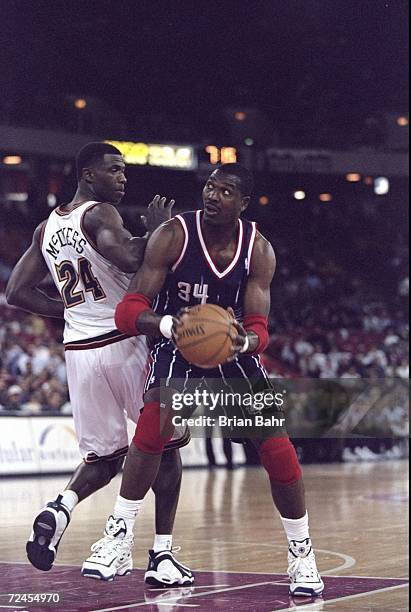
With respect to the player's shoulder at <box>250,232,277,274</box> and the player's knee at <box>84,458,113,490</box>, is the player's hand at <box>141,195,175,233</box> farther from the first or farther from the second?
the player's knee at <box>84,458,113,490</box>

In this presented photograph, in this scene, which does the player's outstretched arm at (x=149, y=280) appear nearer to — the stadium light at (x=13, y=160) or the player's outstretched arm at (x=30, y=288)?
the player's outstretched arm at (x=30, y=288)

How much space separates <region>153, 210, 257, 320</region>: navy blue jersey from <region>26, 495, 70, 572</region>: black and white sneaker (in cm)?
114

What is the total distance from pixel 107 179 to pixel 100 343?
0.83 meters

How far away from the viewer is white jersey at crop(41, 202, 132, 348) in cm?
573

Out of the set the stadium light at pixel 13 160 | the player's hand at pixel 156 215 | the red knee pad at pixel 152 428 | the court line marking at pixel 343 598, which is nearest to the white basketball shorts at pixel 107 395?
the red knee pad at pixel 152 428

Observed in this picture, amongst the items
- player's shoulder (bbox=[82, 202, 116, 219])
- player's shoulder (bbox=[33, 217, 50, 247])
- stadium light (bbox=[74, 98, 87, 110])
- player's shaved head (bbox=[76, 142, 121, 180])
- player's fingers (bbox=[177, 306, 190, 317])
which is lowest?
player's fingers (bbox=[177, 306, 190, 317])

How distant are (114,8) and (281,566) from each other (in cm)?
528

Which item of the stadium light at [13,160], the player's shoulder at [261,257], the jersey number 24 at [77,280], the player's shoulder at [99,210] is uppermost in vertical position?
the stadium light at [13,160]

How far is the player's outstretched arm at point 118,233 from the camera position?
215 inches

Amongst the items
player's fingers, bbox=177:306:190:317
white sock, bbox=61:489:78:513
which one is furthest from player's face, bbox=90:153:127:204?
white sock, bbox=61:489:78:513

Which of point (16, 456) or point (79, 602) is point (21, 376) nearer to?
point (16, 456)

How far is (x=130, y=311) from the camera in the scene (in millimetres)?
5293

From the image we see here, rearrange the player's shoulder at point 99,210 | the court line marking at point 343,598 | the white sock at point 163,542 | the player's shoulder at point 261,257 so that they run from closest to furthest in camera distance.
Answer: the court line marking at point 343,598 < the player's shoulder at point 261,257 < the player's shoulder at point 99,210 < the white sock at point 163,542

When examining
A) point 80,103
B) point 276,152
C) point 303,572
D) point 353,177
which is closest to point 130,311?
point 303,572
